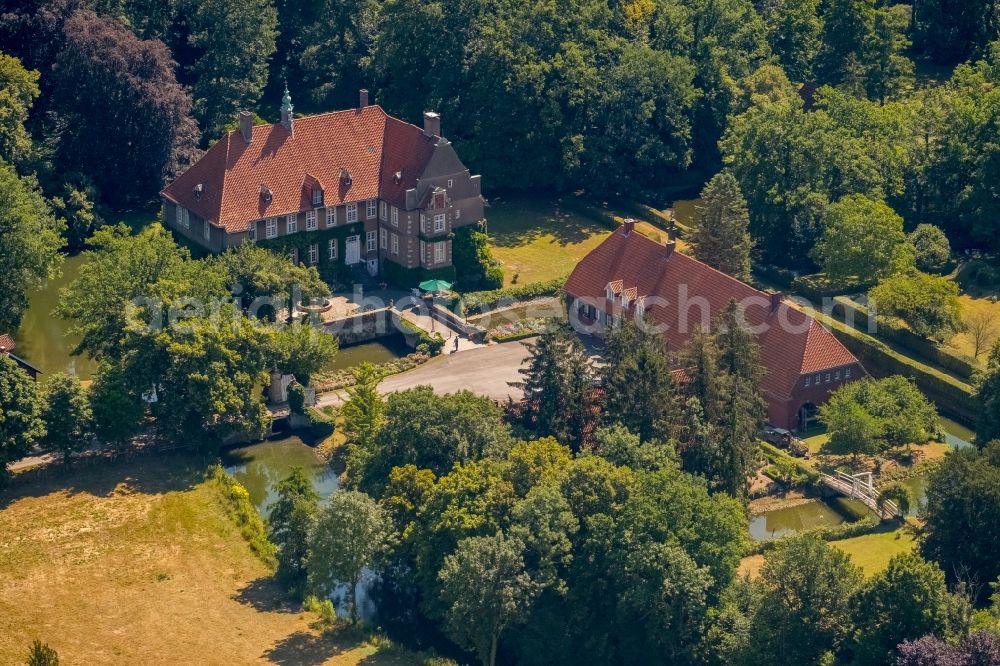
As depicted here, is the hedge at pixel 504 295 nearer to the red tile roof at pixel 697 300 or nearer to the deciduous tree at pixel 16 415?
the red tile roof at pixel 697 300

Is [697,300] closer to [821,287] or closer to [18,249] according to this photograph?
[821,287]

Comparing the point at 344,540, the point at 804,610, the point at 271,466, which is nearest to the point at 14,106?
the point at 271,466

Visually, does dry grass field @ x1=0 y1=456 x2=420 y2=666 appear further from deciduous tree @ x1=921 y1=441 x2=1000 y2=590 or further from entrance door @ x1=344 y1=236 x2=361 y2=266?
deciduous tree @ x1=921 y1=441 x2=1000 y2=590

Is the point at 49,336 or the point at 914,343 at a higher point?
the point at 914,343

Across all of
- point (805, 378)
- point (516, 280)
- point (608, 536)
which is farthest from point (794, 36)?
point (608, 536)

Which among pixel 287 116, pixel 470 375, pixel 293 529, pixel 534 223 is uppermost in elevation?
pixel 287 116

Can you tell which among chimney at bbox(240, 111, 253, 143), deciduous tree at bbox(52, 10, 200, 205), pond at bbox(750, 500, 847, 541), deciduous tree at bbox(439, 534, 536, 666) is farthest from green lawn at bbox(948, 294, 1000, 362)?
deciduous tree at bbox(52, 10, 200, 205)
